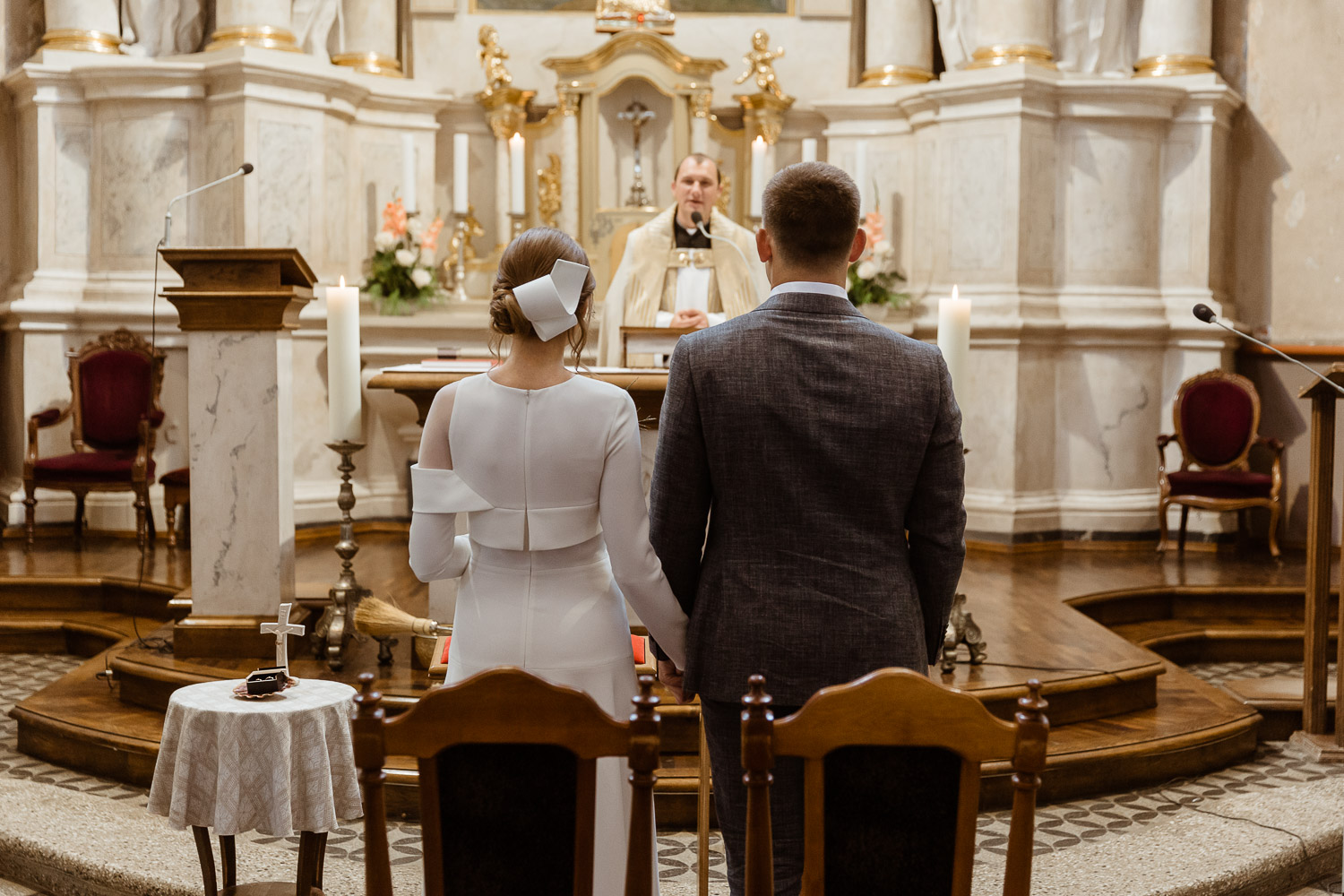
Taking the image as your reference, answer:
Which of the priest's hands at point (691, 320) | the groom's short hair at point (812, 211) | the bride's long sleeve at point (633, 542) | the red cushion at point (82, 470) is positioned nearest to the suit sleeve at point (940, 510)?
the groom's short hair at point (812, 211)

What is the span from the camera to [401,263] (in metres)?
7.90

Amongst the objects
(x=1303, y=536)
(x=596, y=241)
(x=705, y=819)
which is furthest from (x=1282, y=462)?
(x=705, y=819)

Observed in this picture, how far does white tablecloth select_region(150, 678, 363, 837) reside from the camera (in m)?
2.82

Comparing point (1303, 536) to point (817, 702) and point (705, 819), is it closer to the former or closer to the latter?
point (705, 819)

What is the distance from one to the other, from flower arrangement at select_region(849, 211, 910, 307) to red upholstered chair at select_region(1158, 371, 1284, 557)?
1805mm

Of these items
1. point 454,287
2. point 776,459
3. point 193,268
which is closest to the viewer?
point 776,459

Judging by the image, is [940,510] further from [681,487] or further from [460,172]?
[460,172]

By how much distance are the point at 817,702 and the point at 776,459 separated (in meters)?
0.48

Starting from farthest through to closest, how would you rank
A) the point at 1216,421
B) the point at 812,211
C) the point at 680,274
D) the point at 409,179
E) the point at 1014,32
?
1. the point at 409,179
2. the point at 1014,32
3. the point at 1216,421
4. the point at 680,274
5. the point at 812,211

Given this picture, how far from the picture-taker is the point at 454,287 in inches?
331

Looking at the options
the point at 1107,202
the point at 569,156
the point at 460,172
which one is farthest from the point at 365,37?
the point at 1107,202

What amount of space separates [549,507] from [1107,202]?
6423mm

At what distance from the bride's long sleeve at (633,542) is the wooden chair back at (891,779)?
0.55 meters

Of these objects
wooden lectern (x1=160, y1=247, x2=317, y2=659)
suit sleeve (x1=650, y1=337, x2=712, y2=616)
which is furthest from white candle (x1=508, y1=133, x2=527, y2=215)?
suit sleeve (x1=650, y1=337, x2=712, y2=616)
